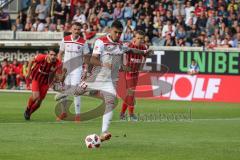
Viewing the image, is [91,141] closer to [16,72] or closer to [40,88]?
[40,88]

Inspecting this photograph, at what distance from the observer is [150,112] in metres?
23.9

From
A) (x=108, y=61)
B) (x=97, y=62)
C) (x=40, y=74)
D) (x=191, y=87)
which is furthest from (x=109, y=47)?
(x=191, y=87)

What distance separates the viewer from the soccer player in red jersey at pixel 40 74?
2023 cm

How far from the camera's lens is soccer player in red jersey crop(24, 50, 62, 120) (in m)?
20.2

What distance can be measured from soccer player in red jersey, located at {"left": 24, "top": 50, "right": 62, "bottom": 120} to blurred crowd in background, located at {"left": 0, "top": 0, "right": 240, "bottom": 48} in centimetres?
1317

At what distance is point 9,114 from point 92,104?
5.94 m

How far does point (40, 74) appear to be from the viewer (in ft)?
67.1

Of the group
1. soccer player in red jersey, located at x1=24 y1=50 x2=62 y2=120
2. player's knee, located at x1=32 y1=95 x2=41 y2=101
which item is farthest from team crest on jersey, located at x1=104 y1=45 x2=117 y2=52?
player's knee, located at x1=32 y1=95 x2=41 y2=101

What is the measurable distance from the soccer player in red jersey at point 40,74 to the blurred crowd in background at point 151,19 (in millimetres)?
13171

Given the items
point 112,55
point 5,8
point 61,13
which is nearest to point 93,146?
point 112,55

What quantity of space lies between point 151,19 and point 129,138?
2049 cm

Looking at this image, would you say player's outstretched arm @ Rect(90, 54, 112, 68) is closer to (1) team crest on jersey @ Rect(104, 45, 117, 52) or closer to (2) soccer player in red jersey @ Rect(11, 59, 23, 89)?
(1) team crest on jersey @ Rect(104, 45, 117, 52)

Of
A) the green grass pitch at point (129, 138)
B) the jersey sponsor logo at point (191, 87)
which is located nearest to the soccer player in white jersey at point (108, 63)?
the green grass pitch at point (129, 138)

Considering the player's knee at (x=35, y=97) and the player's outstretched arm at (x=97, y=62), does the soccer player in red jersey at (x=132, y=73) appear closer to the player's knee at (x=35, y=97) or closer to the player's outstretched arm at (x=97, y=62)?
the player's knee at (x=35, y=97)
